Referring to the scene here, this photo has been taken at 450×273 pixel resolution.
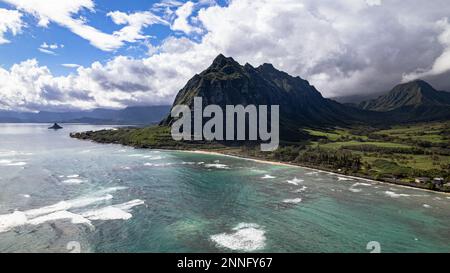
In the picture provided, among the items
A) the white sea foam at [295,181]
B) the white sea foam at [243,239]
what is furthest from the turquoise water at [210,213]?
the white sea foam at [295,181]

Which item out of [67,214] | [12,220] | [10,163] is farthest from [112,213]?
[10,163]

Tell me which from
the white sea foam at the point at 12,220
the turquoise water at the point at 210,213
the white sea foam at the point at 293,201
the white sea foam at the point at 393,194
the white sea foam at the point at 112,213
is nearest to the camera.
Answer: the turquoise water at the point at 210,213

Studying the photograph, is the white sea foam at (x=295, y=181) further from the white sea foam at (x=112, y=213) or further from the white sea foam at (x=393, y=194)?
the white sea foam at (x=112, y=213)

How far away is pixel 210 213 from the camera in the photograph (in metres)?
80.2

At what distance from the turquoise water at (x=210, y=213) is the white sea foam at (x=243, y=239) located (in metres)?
0.19

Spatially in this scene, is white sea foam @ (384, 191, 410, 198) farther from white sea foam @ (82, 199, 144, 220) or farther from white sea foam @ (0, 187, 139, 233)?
white sea foam @ (82, 199, 144, 220)

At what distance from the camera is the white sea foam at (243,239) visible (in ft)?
196

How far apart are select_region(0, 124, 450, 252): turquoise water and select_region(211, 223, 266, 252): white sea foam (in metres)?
0.19

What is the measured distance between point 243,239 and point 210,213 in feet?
60.2

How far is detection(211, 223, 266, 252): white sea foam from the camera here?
59.7 m

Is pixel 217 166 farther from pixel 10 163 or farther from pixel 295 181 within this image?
pixel 10 163
